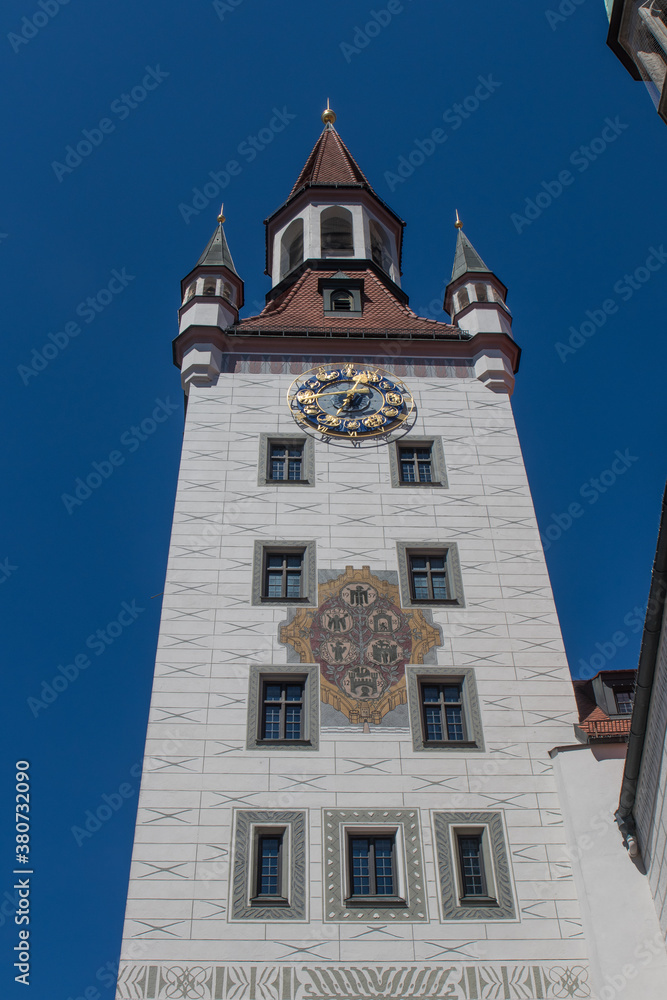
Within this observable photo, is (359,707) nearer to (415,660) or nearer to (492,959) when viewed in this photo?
(415,660)

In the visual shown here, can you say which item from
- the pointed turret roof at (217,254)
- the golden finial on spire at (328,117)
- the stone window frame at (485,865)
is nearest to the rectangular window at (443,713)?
the stone window frame at (485,865)

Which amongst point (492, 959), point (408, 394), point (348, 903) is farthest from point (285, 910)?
point (408, 394)

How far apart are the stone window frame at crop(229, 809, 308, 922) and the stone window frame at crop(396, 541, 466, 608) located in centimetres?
440

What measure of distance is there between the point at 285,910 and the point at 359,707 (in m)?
3.29

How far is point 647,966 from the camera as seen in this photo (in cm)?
1255

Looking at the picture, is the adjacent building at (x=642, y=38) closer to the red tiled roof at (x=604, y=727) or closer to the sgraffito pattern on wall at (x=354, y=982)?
the red tiled roof at (x=604, y=727)

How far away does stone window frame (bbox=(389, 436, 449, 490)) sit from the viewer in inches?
762

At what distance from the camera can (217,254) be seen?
26375mm

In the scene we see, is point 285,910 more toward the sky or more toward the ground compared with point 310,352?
more toward the ground

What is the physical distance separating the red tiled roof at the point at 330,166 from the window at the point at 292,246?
147 cm

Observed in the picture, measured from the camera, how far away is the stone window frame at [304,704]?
1502 cm

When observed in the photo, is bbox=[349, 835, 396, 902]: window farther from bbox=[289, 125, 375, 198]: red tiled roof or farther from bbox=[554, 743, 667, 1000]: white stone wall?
bbox=[289, 125, 375, 198]: red tiled roof

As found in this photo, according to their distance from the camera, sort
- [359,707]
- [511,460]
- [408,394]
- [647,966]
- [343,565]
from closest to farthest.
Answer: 1. [647,966]
2. [359,707]
3. [343,565]
4. [511,460]
5. [408,394]

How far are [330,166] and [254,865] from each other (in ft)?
87.4
